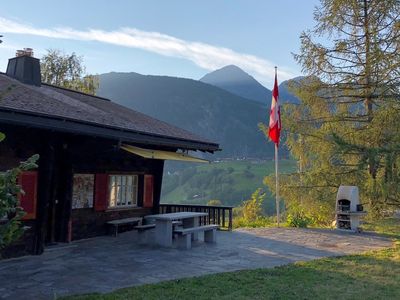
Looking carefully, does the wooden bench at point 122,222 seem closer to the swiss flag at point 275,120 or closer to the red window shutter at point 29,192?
the red window shutter at point 29,192

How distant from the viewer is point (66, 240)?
1021 centimetres

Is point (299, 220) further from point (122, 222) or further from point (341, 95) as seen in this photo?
point (122, 222)

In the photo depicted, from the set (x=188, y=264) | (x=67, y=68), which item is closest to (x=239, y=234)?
(x=188, y=264)

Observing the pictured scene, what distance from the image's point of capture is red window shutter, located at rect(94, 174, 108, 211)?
1121 cm

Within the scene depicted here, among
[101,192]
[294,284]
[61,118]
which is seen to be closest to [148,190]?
[101,192]

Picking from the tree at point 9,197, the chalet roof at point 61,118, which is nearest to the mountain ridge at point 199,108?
the chalet roof at point 61,118

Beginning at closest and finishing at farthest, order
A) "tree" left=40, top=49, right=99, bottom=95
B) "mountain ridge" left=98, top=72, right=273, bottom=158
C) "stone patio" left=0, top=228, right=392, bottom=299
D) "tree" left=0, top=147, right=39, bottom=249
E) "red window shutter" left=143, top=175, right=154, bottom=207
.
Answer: "tree" left=0, top=147, right=39, bottom=249 → "stone patio" left=0, top=228, right=392, bottom=299 → "red window shutter" left=143, top=175, right=154, bottom=207 → "tree" left=40, top=49, right=99, bottom=95 → "mountain ridge" left=98, top=72, right=273, bottom=158

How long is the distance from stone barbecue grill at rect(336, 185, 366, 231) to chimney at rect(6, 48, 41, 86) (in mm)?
9614

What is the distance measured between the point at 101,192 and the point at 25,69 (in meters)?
4.00

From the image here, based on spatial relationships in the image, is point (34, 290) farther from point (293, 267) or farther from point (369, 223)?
point (369, 223)

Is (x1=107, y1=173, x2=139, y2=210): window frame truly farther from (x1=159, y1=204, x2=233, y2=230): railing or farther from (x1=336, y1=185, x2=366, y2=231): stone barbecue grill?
(x1=336, y1=185, x2=366, y2=231): stone barbecue grill

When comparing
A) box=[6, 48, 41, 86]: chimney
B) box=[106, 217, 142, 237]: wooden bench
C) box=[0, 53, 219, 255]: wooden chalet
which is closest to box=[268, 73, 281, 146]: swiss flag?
box=[0, 53, 219, 255]: wooden chalet

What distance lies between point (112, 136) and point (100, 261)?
2.69 meters

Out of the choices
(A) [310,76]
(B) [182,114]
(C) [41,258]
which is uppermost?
(B) [182,114]
